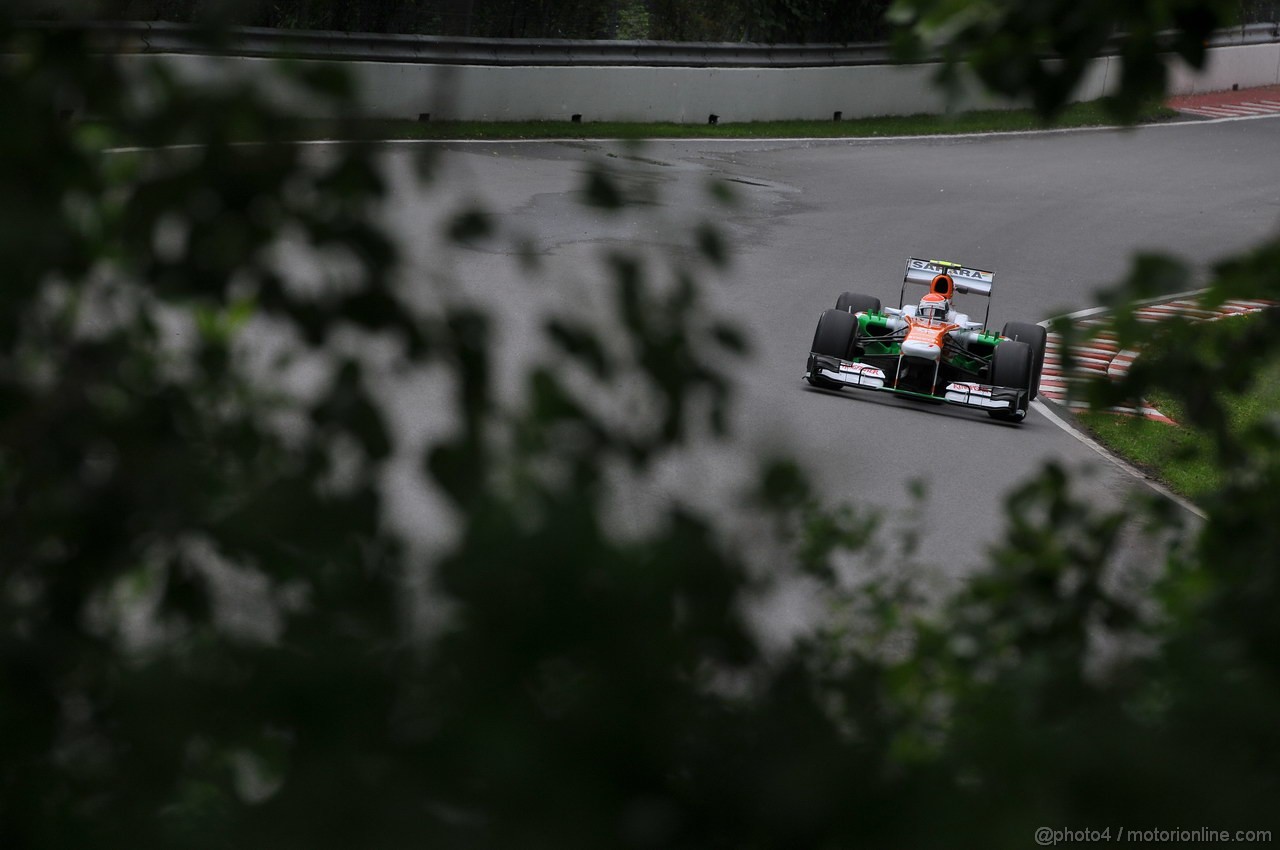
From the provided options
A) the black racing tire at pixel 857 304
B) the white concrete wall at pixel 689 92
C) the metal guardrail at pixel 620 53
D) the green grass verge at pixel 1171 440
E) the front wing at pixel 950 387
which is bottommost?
the green grass verge at pixel 1171 440

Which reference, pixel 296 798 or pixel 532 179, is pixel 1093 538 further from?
pixel 532 179

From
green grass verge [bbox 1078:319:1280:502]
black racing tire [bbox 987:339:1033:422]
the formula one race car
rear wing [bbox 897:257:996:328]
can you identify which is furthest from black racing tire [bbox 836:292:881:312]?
green grass verge [bbox 1078:319:1280:502]

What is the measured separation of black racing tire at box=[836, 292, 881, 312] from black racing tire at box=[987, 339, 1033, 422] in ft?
4.71

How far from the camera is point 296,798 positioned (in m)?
1.24

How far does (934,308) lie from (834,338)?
0.97 meters

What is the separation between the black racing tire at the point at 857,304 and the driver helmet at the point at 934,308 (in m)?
0.67

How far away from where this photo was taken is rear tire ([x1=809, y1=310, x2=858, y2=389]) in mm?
11539

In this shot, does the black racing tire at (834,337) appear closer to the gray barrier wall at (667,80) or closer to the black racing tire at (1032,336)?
the black racing tire at (1032,336)

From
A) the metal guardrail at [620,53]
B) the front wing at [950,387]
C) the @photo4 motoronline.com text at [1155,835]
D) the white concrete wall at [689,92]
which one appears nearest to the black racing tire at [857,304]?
the front wing at [950,387]

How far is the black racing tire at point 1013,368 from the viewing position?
1137 centimetres

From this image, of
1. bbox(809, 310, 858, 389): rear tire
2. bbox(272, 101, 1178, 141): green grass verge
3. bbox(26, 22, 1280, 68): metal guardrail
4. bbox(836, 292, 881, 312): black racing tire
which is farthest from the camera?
bbox(272, 101, 1178, 141): green grass verge

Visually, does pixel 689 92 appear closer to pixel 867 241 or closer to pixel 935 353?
pixel 867 241

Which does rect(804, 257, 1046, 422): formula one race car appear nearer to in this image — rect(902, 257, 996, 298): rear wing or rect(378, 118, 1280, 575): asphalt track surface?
rect(902, 257, 996, 298): rear wing

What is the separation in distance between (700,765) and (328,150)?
0.74m
